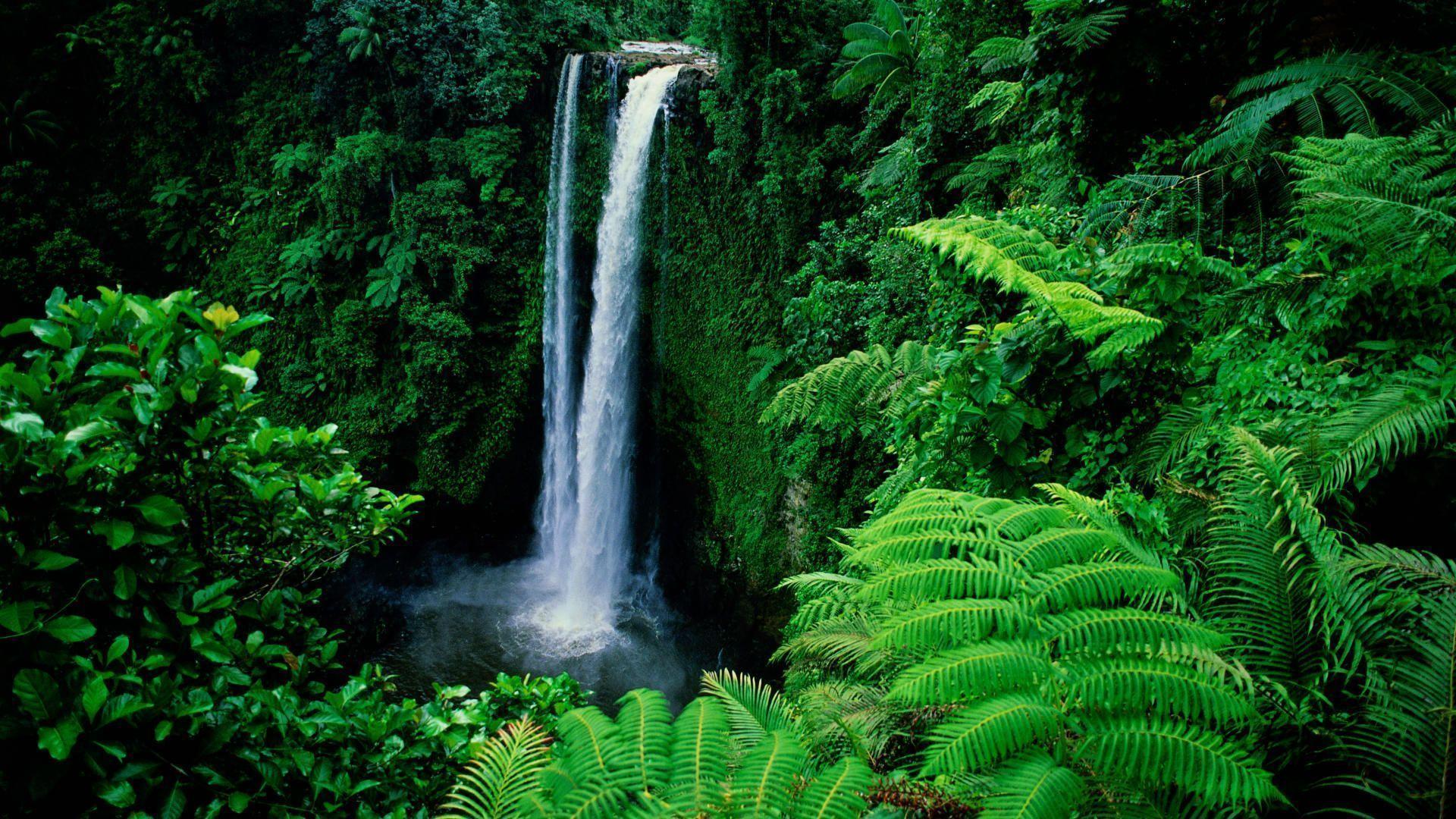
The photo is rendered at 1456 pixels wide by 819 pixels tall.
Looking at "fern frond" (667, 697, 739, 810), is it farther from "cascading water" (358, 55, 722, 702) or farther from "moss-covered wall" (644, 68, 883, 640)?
"cascading water" (358, 55, 722, 702)

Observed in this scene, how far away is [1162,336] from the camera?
2.93m

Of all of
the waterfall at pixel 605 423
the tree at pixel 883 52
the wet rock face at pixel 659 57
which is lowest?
the waterfall at pixel 605 423

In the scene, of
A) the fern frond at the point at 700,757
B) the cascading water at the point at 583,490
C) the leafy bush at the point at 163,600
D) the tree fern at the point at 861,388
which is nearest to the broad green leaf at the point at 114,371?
the leafy bush at the point at 163,600

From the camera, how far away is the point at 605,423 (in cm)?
1086

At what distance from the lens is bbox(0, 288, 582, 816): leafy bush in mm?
1672

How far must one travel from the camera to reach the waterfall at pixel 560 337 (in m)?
10.7

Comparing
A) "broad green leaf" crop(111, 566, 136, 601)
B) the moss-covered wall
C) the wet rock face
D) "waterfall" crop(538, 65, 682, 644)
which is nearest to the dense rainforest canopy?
"broad green leaf" crop(111, 566, 136, 601)

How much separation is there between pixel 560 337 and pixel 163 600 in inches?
370

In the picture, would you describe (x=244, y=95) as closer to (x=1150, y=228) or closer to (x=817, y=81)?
(x=817, y=81)

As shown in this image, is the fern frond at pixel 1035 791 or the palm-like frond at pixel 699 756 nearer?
the fern frond at pixel 1035 791

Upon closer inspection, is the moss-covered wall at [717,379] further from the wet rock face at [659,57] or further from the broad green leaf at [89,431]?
the broad green leaf at [89,431]

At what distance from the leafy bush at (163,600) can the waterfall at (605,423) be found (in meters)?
8.13

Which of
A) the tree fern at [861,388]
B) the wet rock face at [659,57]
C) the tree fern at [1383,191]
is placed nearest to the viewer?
the tree fern at [1383,191]

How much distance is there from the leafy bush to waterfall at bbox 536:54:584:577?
345 inches
